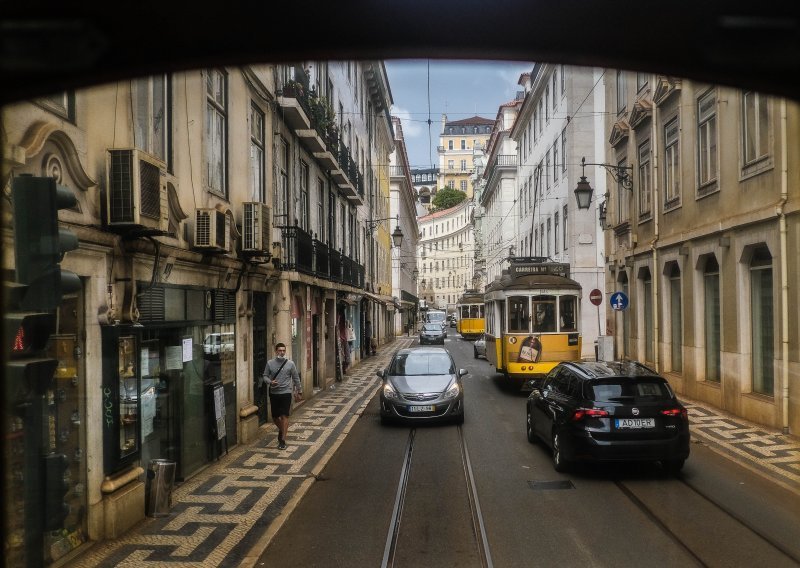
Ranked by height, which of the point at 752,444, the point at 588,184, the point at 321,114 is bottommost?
the point at 752,444

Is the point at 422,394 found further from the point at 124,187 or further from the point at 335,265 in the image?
the point at 335,265

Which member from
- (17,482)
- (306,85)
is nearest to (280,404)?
(17,482)

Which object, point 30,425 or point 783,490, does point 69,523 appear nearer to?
point 30,425

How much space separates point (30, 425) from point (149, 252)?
10.9 ft

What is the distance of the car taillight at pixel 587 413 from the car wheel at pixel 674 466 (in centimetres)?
144

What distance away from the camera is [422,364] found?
15.8 meters

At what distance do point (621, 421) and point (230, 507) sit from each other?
506 centimetres

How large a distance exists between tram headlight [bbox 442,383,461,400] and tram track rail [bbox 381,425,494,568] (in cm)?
238

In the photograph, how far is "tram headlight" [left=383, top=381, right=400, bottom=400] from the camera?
1446cm

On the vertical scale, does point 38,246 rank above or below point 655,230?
below

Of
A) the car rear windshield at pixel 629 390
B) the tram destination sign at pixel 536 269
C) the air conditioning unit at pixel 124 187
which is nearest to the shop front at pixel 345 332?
the tram destination sign at pixel 536 269

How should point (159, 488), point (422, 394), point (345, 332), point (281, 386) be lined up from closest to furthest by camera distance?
point (159, 488), point (281, 386), point (422, 394), point (345, 332)

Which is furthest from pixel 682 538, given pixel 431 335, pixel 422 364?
pixel 431 335

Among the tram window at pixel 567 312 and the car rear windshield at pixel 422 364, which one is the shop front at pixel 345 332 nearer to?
the car rear windshield at pixel 422 364
